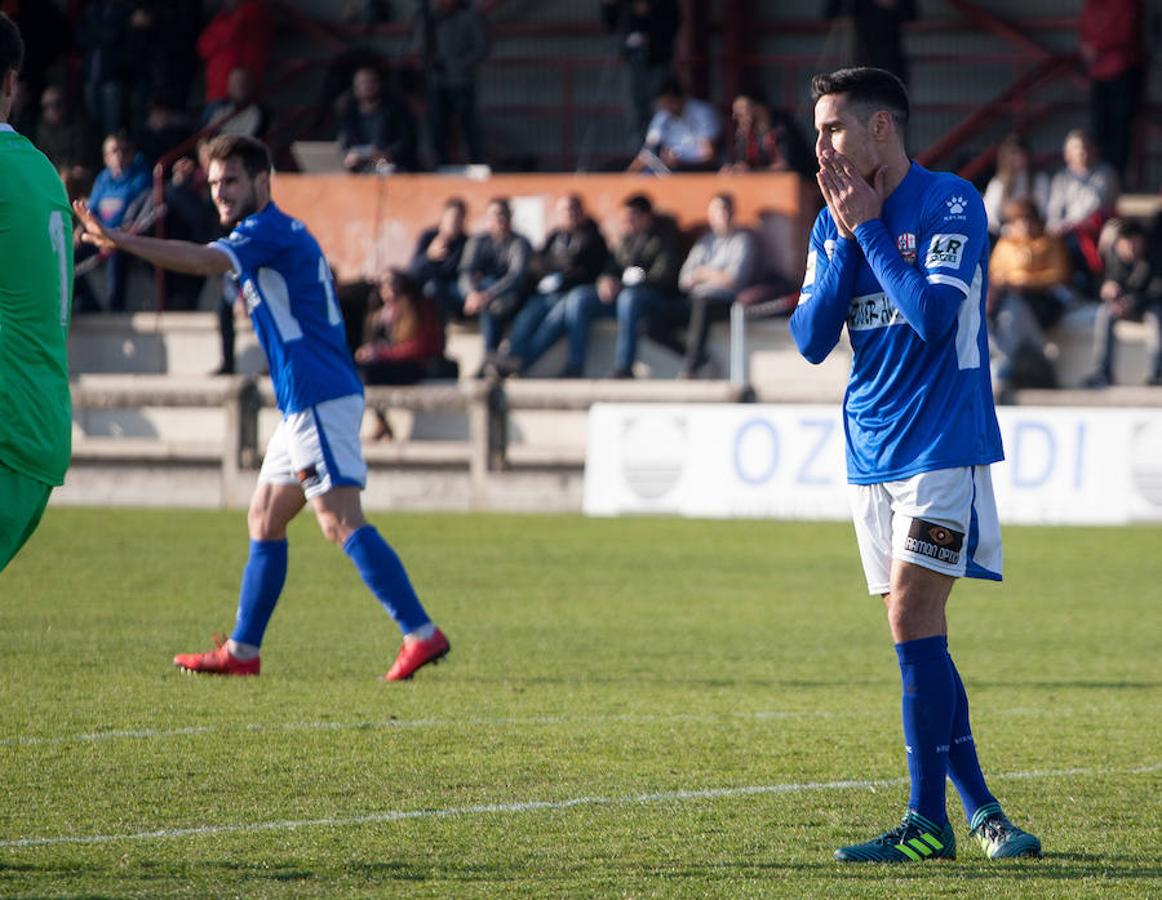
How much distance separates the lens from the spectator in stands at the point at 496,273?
19.5m

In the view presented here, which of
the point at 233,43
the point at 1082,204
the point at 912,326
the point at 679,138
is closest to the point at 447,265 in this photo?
the point at 679,138

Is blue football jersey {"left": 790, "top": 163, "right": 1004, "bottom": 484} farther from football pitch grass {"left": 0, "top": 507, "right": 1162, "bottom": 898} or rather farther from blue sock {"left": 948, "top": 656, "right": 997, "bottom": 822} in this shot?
football pitch grass {"left": 0, "top": 507, "right": 1162, "bottom": 898}

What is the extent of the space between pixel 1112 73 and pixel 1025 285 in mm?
3654

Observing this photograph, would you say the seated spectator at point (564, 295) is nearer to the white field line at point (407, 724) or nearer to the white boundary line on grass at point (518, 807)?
the white field line at point (407, 724)

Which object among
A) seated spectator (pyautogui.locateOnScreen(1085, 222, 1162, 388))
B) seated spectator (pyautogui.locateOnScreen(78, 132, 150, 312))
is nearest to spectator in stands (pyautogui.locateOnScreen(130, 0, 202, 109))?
seated spectator (pyautogui.locateOnScreen(78, 132, 150, 312))

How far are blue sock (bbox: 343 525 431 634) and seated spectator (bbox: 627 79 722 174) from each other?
41.4 ft

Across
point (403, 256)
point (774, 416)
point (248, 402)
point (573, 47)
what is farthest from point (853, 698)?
point (573, 47)

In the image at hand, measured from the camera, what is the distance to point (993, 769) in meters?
6.88

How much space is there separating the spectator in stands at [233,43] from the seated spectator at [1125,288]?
34.6ft

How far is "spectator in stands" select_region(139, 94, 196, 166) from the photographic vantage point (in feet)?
74.2

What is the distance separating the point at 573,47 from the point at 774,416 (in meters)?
10.6

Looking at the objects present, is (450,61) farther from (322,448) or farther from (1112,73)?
(322,448)

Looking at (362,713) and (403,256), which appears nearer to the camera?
(362,713)

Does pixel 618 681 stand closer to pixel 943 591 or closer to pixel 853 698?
pixel 853 698
